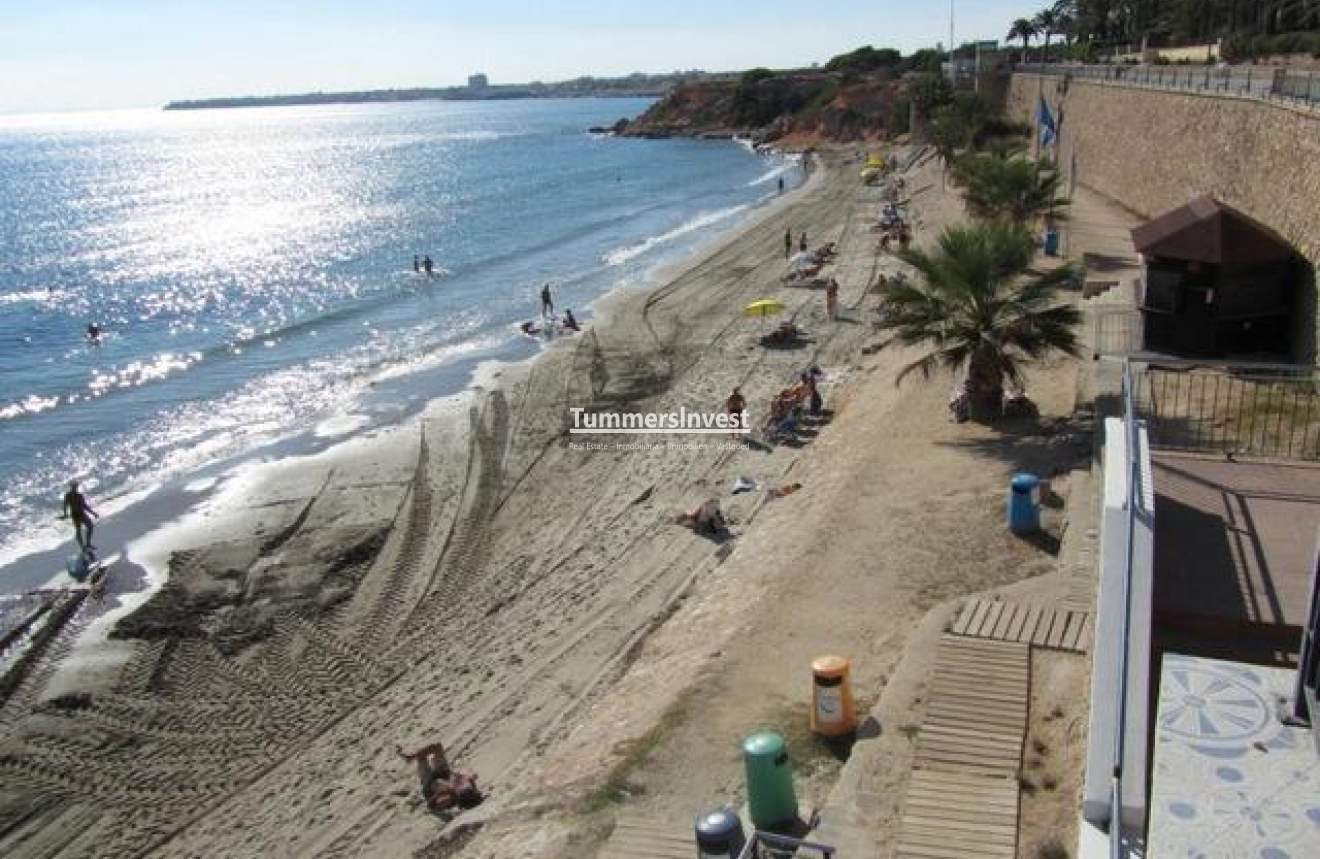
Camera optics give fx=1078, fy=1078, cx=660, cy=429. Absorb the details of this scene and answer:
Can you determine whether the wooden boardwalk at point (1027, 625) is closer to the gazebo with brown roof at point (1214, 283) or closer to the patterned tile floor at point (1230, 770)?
the patterned tile floor at point (1230, 770)

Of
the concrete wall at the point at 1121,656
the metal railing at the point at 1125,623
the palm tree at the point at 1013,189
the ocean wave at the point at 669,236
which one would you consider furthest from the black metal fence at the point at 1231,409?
the ocean wave at the point at 669,236

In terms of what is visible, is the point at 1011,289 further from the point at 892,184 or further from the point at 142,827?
the point at 892,184

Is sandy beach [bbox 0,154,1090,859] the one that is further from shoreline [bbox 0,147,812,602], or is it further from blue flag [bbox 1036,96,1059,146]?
blue flag [bbox 1036,96,1059,146]

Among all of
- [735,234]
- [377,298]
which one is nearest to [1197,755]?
[377,298]

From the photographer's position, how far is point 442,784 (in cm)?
1031

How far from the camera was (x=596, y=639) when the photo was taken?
13.2m

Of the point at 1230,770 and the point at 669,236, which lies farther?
the point at 669,236

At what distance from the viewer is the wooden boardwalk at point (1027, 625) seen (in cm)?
897

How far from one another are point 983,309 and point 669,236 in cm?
3735

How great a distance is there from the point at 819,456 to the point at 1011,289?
396 cm

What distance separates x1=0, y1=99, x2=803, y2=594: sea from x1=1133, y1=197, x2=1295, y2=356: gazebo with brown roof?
16180mm

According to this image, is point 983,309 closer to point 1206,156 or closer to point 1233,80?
point 1206,156

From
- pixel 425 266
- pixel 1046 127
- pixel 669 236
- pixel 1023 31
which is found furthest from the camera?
pixel 1023 31

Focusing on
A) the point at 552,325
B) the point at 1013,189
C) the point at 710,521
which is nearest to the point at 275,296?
the point at 552,325
